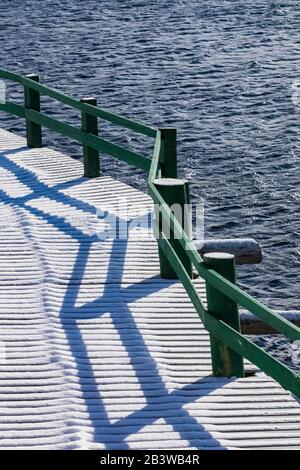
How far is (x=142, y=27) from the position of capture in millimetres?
52094

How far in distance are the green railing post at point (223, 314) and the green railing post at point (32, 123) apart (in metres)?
9.95

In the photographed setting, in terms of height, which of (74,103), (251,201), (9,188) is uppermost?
(74,103)

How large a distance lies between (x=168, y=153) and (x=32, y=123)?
18.9 feet

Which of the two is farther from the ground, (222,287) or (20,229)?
(222,287)

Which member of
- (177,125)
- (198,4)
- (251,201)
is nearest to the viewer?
(251,201)

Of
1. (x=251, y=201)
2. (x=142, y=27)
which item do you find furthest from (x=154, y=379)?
(x=142, y=27)

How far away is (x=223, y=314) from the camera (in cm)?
1027

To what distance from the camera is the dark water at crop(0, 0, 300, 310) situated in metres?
26.5

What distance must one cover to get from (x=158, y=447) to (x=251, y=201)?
1879cm

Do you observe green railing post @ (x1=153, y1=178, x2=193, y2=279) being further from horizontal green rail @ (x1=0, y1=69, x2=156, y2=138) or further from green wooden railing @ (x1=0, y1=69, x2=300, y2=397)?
horizontal green rail @ (x1=0, y1=69, x2=156, y2=138)

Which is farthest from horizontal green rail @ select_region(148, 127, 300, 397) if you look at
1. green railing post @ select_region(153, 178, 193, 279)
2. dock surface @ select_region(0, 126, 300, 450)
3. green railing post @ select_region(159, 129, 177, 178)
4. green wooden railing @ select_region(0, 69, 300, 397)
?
green railing post @ select_region(159, 129, 177, 178)

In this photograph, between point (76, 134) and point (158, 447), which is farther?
point (76, 134)

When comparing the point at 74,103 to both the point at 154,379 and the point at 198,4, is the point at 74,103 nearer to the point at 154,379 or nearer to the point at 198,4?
the point at 154,379


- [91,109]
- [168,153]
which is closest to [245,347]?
[168,153]
